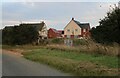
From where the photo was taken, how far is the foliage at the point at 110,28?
22422mm

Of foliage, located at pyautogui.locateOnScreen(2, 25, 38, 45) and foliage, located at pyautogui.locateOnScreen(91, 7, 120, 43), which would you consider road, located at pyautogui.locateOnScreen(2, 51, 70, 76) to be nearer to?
foliage, located at pyautogui.locateOnScreen(91, 7, 120, 43)

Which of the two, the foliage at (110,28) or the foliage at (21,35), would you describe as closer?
the foliage at (110,28)

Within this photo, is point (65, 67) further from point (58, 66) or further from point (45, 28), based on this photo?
point (45, 28)

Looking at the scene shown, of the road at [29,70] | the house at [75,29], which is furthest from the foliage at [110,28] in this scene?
the house at [75,29]

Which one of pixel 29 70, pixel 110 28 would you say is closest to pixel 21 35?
pixel 110 28

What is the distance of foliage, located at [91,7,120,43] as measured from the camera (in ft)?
73.6

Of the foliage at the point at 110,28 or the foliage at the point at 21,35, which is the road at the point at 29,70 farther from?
the foliage at the point at 21,35

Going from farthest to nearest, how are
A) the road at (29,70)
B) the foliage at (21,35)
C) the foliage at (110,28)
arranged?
1. the foliage at (21,35)
2. the foliage at (110,28)
3. the road at (29,70)

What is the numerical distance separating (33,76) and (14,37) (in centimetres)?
4445

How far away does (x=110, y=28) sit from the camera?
922 inches

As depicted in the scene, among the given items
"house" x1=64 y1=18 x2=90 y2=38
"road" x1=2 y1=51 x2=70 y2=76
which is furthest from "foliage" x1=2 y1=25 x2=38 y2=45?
"house" x1=64 y1=18 x2=90 y2=38

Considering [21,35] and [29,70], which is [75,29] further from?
[29,70]

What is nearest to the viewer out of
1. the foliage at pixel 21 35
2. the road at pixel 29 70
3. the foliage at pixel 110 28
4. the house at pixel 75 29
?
the road at pixel 29 70

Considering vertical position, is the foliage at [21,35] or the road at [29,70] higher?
the foliage at [21,35]
